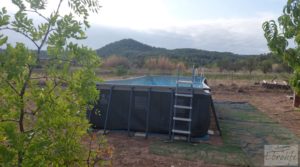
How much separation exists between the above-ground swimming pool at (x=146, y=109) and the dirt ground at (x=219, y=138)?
36 centimetres

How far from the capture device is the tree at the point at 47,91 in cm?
198

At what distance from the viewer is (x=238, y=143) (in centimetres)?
698

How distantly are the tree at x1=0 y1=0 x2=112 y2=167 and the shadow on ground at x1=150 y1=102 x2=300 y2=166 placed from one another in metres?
3.95

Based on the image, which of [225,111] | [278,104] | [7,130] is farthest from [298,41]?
[278,104]

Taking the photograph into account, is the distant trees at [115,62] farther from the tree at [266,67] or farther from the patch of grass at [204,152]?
the patch of grass at [204,152]

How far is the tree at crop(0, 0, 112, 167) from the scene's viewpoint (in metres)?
1.98

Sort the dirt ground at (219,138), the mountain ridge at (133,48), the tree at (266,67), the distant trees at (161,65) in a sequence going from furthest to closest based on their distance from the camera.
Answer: the mountain ridge at (133,48) < the distant trees at (161,65) < the tree at (266,67) < the dirt ground at (219,138)

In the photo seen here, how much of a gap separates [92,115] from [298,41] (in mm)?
5737

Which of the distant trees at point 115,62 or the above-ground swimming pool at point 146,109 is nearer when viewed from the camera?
the above-ground swimming pool at point 146,109

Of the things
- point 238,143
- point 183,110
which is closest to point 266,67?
point 238,143

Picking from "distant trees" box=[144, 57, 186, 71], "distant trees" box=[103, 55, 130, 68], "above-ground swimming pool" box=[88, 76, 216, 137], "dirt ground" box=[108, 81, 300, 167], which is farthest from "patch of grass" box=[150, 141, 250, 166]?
"distant trees" box=[103, 55, 130, 68]

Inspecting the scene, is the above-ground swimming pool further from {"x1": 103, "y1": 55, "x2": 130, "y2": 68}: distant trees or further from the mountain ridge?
the mountain ridge

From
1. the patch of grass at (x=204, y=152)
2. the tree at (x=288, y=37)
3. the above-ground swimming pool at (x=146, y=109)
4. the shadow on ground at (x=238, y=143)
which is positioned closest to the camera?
the tree at (x=288, y=37)

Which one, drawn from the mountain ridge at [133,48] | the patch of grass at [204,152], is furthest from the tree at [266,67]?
the mountain ridge at [133,48]
